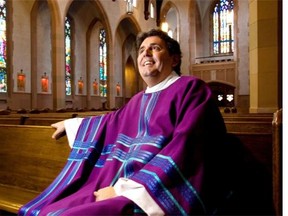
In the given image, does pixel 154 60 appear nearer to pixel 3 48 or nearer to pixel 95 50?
pixel 3 48

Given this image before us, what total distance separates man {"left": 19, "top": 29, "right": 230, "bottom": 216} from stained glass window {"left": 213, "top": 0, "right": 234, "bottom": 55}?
826 inches

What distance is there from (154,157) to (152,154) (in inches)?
Answer: 3.3

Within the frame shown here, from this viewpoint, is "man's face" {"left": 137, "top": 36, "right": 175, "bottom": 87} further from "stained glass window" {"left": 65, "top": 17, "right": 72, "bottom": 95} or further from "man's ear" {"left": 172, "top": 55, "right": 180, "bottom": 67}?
"stained glass window" {"left": 65, "top": 17, "right": 72, "bottom": 95}

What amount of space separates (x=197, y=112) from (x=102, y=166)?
77cm

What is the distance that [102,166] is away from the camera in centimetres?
189

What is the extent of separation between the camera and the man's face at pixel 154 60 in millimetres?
1892

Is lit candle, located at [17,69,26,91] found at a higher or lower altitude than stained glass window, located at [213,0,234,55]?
lower

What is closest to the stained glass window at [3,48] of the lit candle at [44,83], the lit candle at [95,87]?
the lit candle at [44,83]

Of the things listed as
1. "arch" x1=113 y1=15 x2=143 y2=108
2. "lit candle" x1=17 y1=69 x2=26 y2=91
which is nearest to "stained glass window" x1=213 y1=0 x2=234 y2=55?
"arch" x1=113 y1=15 x2=143 y2=108

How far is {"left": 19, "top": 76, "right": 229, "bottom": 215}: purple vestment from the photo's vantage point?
132 cm

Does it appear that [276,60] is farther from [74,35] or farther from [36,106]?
[74,35]

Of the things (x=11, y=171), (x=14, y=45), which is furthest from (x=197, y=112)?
(x=14, y=45)

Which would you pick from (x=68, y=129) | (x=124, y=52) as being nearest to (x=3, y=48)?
(x=124, y=52)

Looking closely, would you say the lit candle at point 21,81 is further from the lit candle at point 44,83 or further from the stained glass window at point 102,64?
the stained glass window at point 102,64
